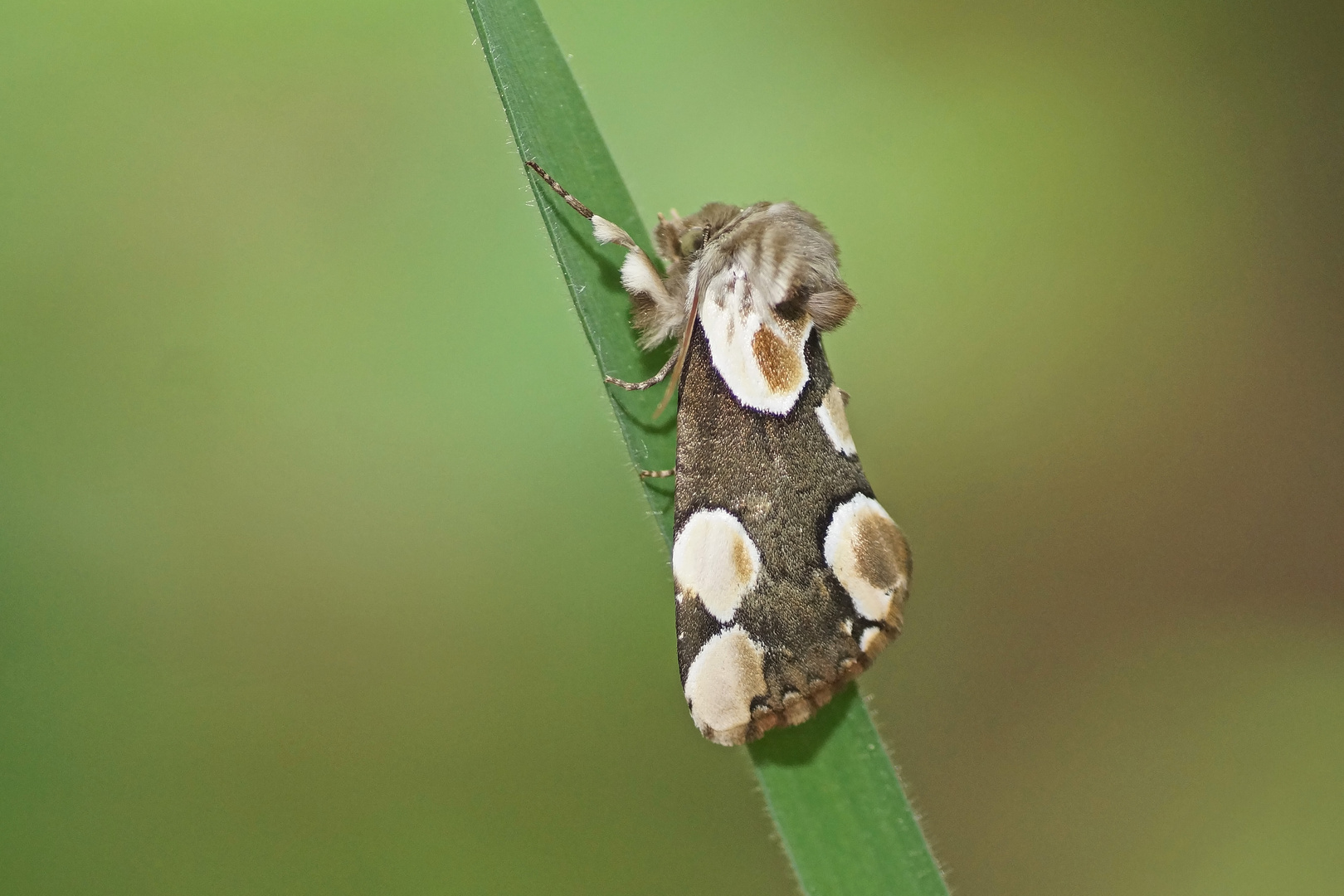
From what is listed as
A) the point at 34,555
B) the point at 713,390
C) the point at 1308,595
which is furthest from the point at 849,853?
the point at 34,555

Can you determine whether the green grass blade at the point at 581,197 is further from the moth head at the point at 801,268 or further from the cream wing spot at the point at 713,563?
the moth head at the point at 801,268

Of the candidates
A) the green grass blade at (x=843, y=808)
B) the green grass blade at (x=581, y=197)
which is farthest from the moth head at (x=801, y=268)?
the green grass blade at (x=843, y=808)

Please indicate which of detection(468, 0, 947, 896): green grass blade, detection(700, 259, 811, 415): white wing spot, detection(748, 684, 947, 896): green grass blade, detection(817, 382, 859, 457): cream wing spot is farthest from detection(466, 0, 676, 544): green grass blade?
detection(748, 684, 947, 896): green grass blade

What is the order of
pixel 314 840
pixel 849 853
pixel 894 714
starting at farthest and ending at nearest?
pixel 894 714 → pixel 314 840 → pixel 849 853

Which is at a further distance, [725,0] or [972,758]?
[725,0]

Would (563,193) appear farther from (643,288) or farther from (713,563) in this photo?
(713,563)

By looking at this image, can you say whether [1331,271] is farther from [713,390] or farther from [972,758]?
[713,390]

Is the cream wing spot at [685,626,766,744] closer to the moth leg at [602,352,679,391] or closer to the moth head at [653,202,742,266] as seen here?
the moth leg at [602,352,679,391]

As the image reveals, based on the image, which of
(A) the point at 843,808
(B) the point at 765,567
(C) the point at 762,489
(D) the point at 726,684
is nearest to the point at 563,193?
(C) the point at 762,489
